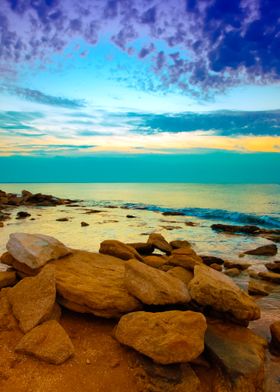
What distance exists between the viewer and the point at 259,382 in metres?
5.30

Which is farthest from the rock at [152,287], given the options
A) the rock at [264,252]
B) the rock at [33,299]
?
the rock at [264,252]

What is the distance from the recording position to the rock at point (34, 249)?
8.12 m

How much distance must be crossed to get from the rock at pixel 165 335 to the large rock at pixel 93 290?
78 centimetres

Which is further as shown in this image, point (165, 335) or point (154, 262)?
point (154, 262)

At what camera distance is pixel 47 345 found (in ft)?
17.9

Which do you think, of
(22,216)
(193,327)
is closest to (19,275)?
(193,327)

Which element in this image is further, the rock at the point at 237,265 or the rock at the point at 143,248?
the rock at the point at 143,248

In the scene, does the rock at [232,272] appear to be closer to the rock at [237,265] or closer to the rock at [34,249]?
the rock at [237,265]

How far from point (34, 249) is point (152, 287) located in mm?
3403

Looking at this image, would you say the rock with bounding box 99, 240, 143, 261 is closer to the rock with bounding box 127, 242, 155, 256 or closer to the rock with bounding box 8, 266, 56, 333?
the rock with bounding box 127, 242, 155, 256

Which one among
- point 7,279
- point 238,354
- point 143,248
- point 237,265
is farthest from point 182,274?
point 143,248

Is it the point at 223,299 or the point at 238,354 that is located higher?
the point at 223,299

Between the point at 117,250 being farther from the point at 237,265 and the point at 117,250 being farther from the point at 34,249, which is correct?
the point at 237,265

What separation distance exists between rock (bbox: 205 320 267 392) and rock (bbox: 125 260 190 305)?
0.89 meters
